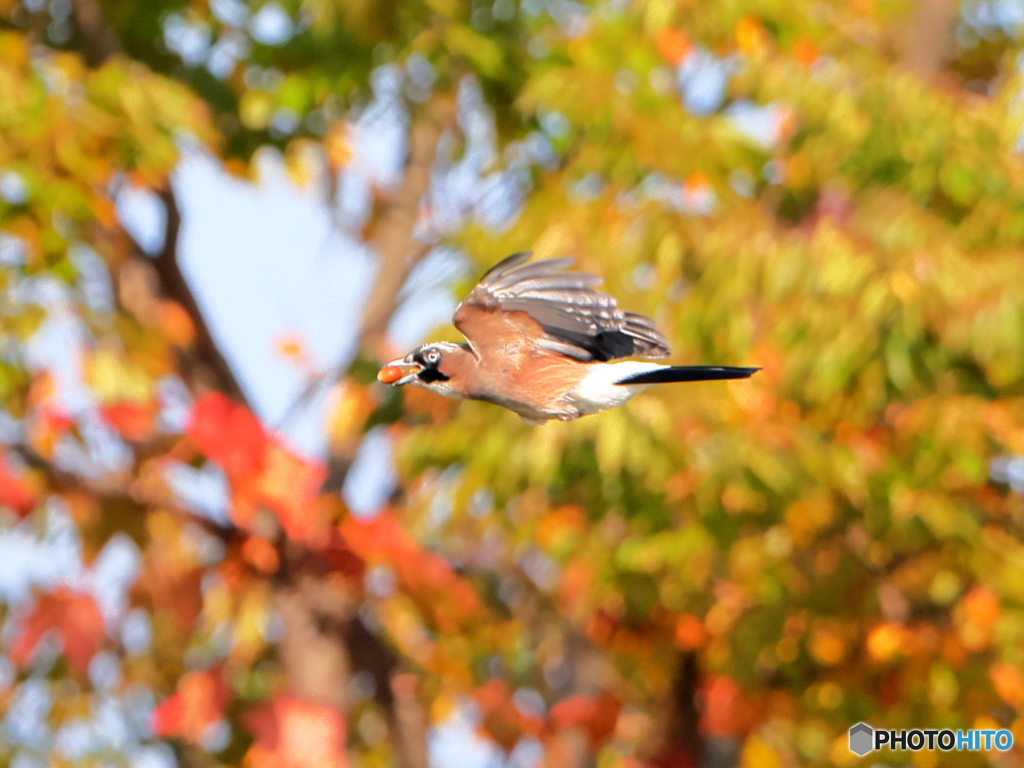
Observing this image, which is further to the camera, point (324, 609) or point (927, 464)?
point (324, 609)

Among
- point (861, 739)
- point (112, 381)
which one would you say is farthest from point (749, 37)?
point (861, 739)

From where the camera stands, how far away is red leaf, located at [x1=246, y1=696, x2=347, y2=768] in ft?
23.3

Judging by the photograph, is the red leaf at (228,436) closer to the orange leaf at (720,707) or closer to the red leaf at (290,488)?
the red leaf at (290,488)

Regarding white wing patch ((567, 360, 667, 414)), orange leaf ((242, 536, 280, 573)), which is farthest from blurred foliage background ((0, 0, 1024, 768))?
white wing patch ((567, 360, 667, 414))

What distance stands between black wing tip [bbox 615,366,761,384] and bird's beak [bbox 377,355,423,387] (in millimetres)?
604

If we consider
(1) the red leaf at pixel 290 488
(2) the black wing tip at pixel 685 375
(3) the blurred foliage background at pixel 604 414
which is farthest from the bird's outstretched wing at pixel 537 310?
(1) the red leaf at pixel 290 488

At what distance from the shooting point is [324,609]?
7.59m

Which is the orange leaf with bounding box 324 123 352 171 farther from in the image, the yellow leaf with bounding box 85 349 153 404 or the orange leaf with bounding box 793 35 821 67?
the orange leaf with bounding box 793 35 821 67

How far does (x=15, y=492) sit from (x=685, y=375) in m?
4.52

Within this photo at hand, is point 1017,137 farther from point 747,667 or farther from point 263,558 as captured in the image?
point 263,558

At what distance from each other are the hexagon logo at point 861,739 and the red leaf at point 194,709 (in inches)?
147

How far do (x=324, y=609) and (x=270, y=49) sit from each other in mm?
3297

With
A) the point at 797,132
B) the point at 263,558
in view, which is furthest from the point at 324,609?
the point at 797,132

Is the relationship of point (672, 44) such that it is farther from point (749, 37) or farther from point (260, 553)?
point (260, 553)
